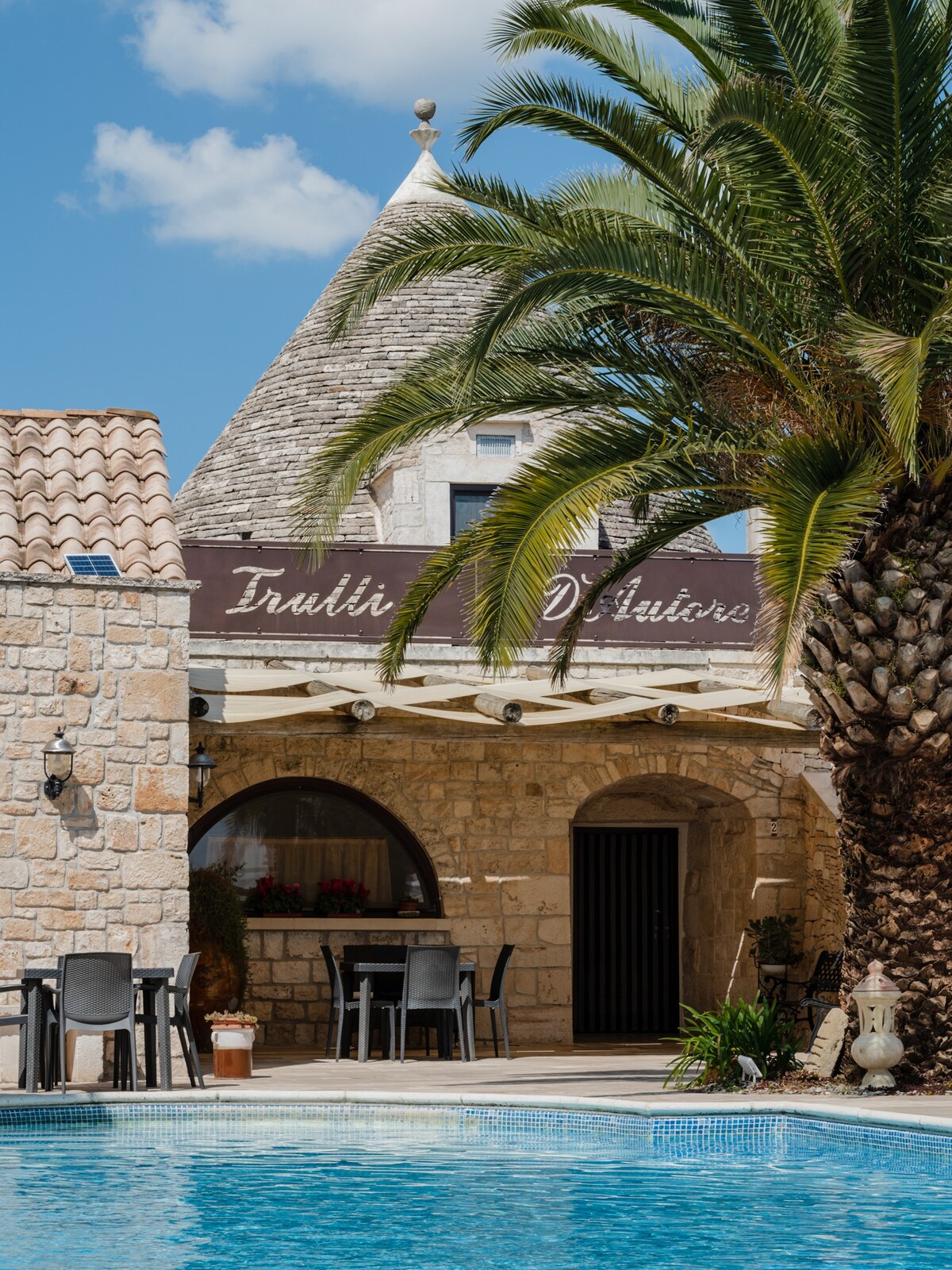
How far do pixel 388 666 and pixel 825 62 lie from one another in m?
4.84

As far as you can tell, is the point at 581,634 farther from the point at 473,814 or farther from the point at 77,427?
the point at 77,427

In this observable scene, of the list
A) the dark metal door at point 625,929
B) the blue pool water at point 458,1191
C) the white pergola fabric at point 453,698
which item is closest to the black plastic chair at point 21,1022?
the blue pool water at point 458,1191

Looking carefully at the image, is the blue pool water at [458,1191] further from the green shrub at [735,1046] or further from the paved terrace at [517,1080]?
the green shrub at [735,1046]

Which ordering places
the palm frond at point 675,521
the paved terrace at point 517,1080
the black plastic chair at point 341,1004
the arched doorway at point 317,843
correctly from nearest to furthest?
the paved terrace at point 517,1080, the palm frond at point 675,521, the black plastic chair at point 341,1004, the arched doorway at point 317,843

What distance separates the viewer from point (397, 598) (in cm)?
1720

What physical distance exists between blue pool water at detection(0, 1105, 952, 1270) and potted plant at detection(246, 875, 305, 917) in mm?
6513

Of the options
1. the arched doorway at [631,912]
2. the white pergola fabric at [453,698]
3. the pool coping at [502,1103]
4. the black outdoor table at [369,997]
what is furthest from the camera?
the arched doorway at [631,912]

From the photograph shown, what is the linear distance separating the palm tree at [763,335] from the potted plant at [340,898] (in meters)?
6.66

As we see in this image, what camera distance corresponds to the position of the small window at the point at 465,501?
21.1 metres

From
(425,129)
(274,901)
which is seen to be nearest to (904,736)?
(274,901)

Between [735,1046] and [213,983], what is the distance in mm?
5381

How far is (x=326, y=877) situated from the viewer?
57.6ft

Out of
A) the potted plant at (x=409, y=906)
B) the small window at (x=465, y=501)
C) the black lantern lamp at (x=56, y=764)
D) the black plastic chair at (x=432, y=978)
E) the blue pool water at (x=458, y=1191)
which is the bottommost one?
the blue pool water at (x=458, y=1191)

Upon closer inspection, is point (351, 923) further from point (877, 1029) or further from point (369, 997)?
point (877, 1029)
